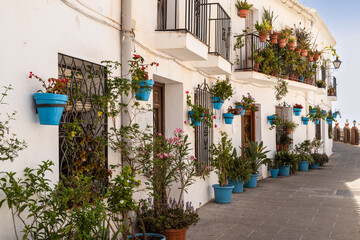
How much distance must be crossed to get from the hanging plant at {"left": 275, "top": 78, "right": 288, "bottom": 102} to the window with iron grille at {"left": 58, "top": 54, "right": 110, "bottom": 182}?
8607mm

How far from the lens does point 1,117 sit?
10.7 ft

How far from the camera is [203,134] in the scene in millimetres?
8562

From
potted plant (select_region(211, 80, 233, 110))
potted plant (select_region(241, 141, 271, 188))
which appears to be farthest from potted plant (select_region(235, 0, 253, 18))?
potted plant (select_region(241, 141, 271, 188))

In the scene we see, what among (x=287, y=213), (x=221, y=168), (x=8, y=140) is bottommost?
(x=287, y=213)

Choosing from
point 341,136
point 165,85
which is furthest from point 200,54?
point 341,136

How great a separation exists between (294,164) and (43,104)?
433 inches

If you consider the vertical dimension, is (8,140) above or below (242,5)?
below

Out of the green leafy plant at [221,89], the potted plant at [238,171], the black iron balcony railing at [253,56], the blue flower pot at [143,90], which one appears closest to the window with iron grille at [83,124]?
the blue flower pot at [143,90]

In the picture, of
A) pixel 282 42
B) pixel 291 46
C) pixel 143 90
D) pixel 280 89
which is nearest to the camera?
pixel 143 90

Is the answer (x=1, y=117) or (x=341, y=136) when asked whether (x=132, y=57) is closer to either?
(x=1, y=117)

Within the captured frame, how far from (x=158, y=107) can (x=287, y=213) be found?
3.16m

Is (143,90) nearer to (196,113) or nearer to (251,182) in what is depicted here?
(196,113)

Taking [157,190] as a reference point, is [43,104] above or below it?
above

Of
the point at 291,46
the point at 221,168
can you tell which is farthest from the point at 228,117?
the point at 291,46
